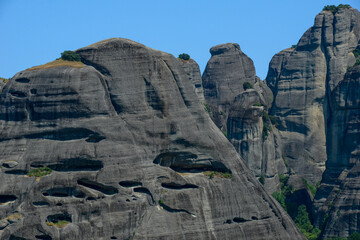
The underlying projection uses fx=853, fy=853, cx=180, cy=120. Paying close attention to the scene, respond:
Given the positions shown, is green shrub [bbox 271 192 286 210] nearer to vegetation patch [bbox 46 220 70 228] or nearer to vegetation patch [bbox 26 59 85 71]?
vegetation patch [bbox 26 59 85 71]

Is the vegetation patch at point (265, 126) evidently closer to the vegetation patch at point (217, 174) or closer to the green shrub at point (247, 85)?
the green shrub at point (247, 85)

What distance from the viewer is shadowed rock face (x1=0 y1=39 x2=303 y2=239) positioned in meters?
75.5

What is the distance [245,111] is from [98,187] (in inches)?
1976

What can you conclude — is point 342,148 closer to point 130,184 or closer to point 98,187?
point 130,184

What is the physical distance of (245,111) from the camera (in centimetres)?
12381

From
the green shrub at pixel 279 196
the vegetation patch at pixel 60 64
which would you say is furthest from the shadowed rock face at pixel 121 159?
the green shrub at pixel 279 196

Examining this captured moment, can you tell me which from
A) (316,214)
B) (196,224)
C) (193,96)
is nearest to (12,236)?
(196,224)

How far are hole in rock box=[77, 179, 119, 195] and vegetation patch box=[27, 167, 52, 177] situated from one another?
2.95 metres

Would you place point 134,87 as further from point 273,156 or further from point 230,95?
point 230,95

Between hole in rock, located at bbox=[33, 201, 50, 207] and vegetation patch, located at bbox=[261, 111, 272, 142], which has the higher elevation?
vegetation patch, located at bbox=[261, 111, 272, 142]

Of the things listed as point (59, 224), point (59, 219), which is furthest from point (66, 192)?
point (59, 224)

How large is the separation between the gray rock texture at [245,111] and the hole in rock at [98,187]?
4939 cm

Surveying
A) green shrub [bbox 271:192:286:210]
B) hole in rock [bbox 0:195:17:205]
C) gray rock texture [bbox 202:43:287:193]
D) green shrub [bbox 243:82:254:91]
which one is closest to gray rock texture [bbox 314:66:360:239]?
green shrub [bbox 271:192:286:210]

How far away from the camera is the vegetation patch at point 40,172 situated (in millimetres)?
76500
